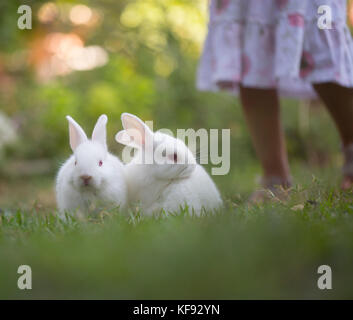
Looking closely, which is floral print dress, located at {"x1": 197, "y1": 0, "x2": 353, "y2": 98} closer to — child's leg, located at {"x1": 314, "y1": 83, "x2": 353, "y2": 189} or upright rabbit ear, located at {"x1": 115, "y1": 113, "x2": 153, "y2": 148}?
child's leg, located at {"x1": 314, "y1": 83, "x2": 353, "y2": 189}

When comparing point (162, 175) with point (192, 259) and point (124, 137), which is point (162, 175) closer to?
point (124, 137)

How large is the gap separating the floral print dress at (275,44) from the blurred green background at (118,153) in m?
0.66

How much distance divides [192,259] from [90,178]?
902 mm

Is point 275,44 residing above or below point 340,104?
above

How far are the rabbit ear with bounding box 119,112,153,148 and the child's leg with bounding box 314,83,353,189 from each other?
1.11 meters

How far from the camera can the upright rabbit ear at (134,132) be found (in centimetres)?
218

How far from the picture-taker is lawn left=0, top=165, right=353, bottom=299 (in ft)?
3.72

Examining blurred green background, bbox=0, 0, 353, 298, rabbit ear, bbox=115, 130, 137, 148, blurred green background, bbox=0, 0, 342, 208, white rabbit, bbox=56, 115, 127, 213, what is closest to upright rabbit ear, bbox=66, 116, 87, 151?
white rabbit, bbox=56, 115, 127, 213

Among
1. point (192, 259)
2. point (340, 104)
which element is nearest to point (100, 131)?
point (192, 259)

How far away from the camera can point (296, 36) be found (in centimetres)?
248

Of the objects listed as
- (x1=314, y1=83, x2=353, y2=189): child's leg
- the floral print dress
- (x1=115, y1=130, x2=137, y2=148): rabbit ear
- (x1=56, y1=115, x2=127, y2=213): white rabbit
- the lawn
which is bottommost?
the lawn

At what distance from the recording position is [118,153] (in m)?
4.95

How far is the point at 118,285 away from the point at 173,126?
4.78 m
